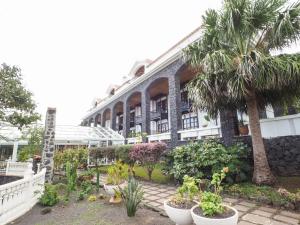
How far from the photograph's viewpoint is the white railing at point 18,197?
14.5 feet

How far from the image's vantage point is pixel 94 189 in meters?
7.26

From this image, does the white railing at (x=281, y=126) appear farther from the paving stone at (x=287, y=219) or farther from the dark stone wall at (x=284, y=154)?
the paving stone at (x=287, y=219)

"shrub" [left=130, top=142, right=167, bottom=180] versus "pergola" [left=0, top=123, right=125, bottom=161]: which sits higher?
"pergola" [left=0, top=123, right=125, bottom=161]

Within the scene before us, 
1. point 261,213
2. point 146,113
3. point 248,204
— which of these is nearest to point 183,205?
point 261,213

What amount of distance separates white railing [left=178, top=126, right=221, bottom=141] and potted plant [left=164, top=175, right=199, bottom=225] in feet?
19.0

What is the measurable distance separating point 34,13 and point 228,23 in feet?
22.5

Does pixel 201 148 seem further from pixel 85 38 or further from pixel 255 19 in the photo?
pixel 85 38

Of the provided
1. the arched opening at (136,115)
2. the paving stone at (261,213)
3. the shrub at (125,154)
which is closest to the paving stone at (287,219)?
the paving stone at (261,213)

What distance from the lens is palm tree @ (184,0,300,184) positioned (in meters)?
5.67

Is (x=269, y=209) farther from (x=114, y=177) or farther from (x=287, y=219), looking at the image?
(x=114, y=177)

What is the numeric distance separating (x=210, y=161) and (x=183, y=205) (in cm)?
309

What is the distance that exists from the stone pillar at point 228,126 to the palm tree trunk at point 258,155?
62.9 inches

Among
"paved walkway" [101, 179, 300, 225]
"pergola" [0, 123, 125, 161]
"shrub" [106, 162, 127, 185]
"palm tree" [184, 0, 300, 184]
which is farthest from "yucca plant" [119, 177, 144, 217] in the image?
"pergola" [0, 123, 125, 161]

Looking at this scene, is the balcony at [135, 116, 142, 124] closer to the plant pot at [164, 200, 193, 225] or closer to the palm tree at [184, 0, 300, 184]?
the palm tree at [184, 0, 300, 184]
